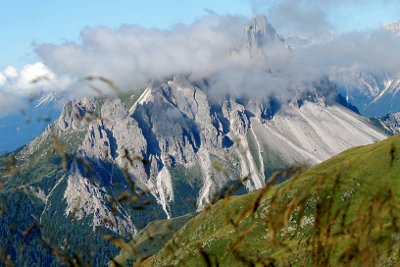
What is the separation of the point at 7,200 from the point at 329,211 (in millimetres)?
3132

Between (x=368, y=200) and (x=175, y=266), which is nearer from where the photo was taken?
(x=368, y=200)

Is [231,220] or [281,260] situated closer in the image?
[231,220]

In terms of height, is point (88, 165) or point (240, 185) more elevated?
point (88, 165)

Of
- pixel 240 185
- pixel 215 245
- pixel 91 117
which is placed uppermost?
pixel 215 245

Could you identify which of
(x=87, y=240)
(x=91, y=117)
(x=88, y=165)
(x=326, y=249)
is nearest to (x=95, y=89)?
(x=91, y=117)

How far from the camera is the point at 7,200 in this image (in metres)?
5.73

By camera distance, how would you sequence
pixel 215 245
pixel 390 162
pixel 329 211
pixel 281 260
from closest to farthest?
pixel 390 162
pixel 329 211
pixel 281 260
pixel 215 245

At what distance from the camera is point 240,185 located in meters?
4.42

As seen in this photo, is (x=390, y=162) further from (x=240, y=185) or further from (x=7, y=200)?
(x=7, y=200)

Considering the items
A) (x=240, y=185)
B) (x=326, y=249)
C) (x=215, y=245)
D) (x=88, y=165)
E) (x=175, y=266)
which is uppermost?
(x=215, y=245)

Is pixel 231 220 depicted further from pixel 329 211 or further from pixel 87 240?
pixel 87 240

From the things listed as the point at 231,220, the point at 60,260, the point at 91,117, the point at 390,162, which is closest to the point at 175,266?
the point at 231,220

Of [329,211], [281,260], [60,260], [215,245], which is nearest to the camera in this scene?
[329,211]

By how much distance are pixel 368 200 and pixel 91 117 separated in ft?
7.83
